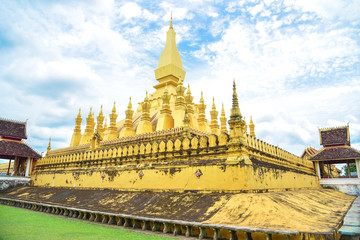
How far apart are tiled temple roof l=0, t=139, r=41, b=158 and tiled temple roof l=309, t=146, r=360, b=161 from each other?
26621 mm

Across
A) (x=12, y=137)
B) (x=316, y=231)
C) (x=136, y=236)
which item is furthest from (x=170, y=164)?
(x=12, y=137)

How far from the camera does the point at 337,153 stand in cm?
2452

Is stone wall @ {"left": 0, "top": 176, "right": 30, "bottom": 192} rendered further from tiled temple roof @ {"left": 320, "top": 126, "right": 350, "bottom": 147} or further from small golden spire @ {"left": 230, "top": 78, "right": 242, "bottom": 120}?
tiled temple roof @ {"left": 320, "top": 126, "right": 350, "bottom": 147}

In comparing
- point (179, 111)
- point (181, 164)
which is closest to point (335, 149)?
point (179, 111)

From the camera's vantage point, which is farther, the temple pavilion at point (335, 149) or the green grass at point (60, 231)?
the temple pavilion at point (335, 149)

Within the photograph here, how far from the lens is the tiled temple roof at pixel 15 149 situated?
21.7 m

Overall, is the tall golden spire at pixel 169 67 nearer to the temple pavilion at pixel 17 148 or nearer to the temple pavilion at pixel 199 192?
the temple pavilion at pixel 199 192

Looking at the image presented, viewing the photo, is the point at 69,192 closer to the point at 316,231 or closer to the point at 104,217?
the point at 104,217

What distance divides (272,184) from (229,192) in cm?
244

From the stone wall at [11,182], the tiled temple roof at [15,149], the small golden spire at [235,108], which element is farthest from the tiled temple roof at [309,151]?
the stone wall at [11,182]

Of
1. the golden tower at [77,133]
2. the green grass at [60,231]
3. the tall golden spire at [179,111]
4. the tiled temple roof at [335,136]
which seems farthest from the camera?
the golden tower at [77,133]

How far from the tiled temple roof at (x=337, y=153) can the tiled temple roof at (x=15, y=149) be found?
1048 inches

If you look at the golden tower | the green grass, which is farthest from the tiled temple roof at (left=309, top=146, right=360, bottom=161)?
the golden tower

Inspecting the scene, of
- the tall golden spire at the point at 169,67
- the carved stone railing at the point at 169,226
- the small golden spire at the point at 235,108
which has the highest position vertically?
the tall golden spire at the point at 169,67
